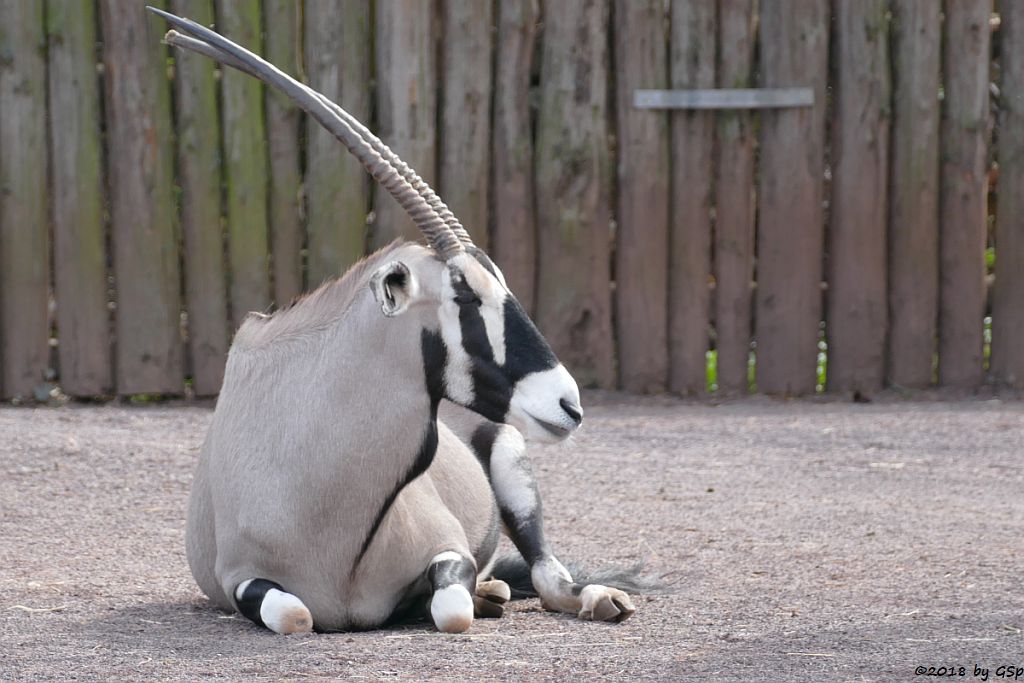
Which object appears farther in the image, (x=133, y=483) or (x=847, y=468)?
(x=847, y=468)

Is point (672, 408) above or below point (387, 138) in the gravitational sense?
below

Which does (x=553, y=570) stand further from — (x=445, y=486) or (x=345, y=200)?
(x=345, y=200)

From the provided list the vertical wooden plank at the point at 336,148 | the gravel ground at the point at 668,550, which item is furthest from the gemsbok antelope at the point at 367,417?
the vertical wooden plank at the point at 336,148

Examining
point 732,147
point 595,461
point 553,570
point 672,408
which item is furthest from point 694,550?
point 732,147

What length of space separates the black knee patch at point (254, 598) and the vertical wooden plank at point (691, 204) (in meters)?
Result: 5.22

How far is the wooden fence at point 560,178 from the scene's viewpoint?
30.2 ft

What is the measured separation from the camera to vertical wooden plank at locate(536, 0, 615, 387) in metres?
9.37

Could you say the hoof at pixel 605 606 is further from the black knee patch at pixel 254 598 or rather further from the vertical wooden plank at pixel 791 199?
the vertical wooden plank at pixel 791 199

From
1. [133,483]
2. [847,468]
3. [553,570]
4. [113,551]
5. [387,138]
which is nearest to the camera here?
[553,570]

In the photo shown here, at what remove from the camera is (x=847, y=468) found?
7.82 meters

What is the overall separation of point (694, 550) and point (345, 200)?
391 cm

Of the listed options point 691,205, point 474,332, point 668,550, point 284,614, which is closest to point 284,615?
point 284,614

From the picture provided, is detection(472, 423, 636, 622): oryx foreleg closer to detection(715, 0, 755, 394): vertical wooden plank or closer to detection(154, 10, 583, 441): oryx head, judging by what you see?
detection(154, 10, 583, 441): oryx head

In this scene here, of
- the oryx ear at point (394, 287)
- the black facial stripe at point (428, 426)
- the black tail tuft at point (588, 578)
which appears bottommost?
the black tail tuft at point (588, 578)
